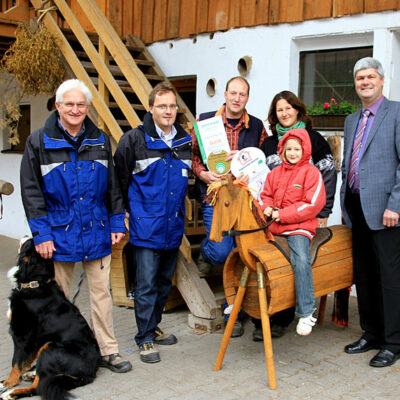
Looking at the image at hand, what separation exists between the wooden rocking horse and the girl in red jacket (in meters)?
0.08

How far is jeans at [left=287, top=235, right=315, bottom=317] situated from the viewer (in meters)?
3.58

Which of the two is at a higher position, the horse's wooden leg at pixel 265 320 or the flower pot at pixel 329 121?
the flower pot at pixel 329 121

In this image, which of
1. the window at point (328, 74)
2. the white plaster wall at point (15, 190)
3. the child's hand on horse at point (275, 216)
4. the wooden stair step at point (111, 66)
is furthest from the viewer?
the white plaster wall at point (15, 190)

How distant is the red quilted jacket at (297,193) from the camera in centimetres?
369

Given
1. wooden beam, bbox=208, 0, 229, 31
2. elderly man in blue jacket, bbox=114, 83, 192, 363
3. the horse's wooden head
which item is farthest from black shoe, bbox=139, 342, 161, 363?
wooden beam, bbox=208, 0, 229, 31

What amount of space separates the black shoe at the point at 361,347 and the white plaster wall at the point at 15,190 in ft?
21.4

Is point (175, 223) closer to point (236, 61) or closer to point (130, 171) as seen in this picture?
point (130, 171)

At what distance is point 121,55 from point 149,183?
2.61 m

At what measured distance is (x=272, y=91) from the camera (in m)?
5.96

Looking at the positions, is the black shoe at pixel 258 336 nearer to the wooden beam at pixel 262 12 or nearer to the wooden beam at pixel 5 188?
the wooden beam at pixel 262 12

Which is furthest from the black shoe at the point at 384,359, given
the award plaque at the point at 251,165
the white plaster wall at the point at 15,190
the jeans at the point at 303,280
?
the white plaster wall at the point at 15,190

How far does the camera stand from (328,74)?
5785mm

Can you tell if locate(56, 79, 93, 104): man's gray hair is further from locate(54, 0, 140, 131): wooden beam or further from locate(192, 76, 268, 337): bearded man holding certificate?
locate(54, 0, 140, 131): wooden beam

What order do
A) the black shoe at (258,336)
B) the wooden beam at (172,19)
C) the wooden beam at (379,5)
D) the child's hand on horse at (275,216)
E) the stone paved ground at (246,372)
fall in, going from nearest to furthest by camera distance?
the stone paved ground at (246,372), the child's hand on horse at (275,216), the black shoe at (258,336), the wooden beam at (379,5), the wooden beam at (172,19)
